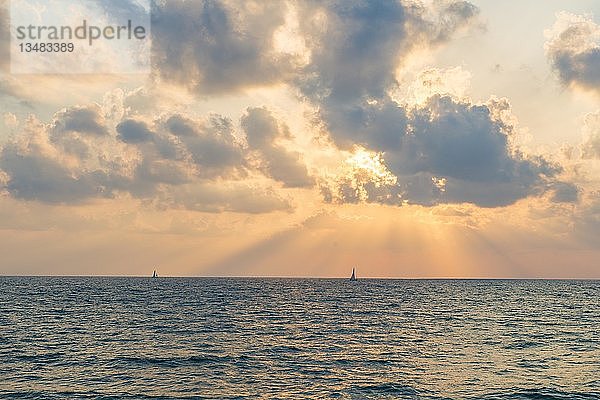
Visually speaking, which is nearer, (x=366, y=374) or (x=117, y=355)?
(x=366, y=374)

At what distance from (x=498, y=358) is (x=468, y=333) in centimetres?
2001

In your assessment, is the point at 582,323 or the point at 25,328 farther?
the point at 582,323

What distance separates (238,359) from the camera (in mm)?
49688

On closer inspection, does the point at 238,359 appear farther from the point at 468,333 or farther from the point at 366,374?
the point at 468,333

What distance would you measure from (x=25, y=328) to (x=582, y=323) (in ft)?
282

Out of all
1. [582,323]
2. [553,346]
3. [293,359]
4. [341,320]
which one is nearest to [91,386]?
[293,359]

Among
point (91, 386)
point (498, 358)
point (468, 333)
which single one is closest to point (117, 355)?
point (91, 386)

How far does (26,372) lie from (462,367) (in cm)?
3735

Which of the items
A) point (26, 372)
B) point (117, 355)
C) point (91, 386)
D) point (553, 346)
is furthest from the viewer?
point (553, 346)

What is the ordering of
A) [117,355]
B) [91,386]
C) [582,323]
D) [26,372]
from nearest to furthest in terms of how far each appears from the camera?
1. [91,386]
2. [26,372]
3. [117,355]
4. [582,323]

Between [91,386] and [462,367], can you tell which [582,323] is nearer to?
[462,367]

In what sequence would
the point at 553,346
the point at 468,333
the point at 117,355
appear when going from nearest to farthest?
1. the point at 117,355
2. the point at 553,346
3. the point at 468,333

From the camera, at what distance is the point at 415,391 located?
38.9 m

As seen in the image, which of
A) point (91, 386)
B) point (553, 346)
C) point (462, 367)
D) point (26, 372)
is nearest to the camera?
point (91, 386)
